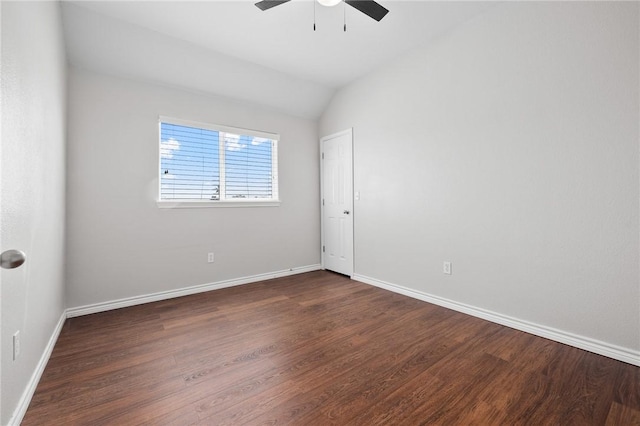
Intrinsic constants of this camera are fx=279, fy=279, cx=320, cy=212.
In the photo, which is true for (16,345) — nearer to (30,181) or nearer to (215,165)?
(30,181)

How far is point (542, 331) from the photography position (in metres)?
2.23

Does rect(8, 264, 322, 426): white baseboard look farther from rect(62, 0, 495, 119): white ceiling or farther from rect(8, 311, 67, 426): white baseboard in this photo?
rect(62, 0, 495, 119): white ceiling

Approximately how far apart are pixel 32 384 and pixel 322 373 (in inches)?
64.4

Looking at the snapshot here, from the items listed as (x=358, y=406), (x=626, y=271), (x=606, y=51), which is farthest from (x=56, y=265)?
(x=606, y=51)

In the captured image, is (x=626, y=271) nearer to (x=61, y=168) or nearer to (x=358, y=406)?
(x=358, y=406)

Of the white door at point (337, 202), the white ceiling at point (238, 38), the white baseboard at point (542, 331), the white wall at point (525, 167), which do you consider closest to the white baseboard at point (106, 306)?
the white door at point (337, 202)

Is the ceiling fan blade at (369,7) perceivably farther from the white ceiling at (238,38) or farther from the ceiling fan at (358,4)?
the white ceiling at (238,38)

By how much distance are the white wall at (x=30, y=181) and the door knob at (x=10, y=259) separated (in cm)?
44

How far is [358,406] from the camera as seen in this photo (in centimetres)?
145

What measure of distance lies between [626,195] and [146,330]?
3.76 metres

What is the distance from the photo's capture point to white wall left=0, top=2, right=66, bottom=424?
1.24m

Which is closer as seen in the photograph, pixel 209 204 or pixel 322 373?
pixel 322 373

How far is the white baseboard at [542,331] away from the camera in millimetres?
1892

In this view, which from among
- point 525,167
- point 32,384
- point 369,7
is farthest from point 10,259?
point 525,167
